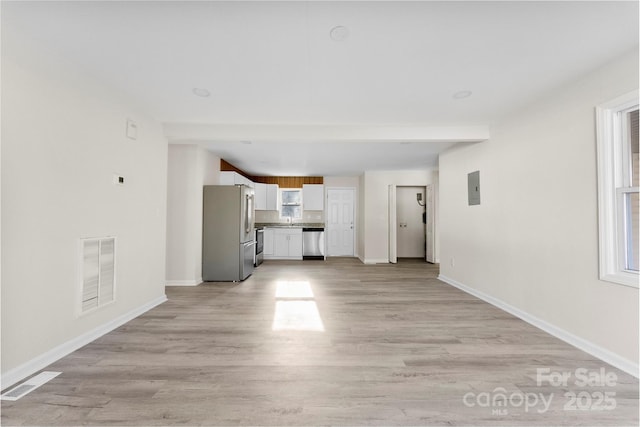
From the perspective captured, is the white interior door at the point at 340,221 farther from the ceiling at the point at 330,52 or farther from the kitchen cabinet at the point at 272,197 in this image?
the ceiling at the point at 330,52

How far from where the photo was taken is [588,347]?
222 centimetres

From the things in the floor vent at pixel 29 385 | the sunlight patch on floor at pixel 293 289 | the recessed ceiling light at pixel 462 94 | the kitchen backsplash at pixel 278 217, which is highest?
the recessed ceiling light at pixel 462 94

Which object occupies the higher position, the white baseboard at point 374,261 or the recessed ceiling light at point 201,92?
the recessed ceiling light at point 201,92

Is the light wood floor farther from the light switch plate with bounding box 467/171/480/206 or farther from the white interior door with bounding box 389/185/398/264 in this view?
the white interior door with bounding box 389/185/398/264

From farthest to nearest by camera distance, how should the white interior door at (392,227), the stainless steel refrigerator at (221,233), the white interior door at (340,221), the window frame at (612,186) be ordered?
1. the white interior door at (340,221)
2. the white interior door at (392,227)
3. the stainless steel refrigerator at (221,233)
4. the window frame at (612,186)

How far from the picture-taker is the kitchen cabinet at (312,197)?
7738 millimetres

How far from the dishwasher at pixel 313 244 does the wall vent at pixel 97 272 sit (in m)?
5.00

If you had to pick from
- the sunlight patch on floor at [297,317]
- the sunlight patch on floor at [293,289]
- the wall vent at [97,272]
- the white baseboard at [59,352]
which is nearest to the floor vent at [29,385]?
the white baseboard at [59,352]

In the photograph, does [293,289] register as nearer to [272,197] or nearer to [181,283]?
[181,283]

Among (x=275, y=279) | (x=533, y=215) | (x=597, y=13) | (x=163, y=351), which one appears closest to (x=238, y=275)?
(x=275, y=279)

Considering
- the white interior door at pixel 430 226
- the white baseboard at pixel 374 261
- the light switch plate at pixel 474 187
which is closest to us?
the light switch plate at pixel 474 187

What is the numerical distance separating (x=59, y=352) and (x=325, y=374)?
2051 mm

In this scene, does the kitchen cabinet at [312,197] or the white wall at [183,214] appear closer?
the white wall at [183,214]

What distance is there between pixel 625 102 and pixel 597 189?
0.65m
